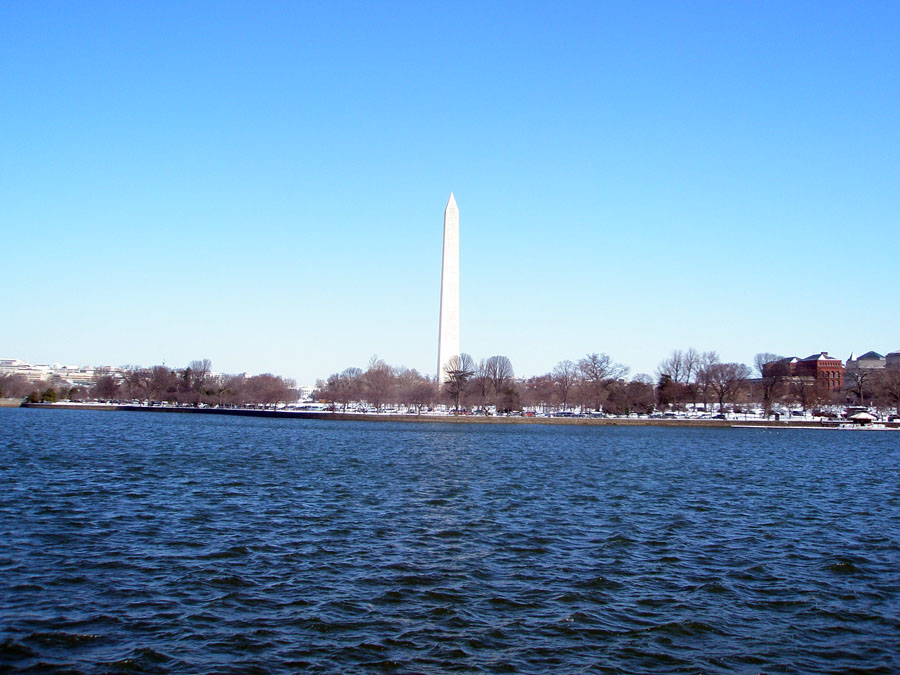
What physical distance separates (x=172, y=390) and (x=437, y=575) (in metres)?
113

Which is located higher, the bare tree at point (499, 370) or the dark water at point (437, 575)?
the bare tree at point (499, 370)

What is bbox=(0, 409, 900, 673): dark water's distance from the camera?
8.48 m

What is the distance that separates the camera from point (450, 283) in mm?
78750

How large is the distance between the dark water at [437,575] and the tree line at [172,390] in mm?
89694

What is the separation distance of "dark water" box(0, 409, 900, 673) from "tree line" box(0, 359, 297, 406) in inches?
3531

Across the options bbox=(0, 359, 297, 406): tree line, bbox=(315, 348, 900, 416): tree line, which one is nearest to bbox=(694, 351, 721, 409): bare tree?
bbox=(315, 348, 900, 416): tree line

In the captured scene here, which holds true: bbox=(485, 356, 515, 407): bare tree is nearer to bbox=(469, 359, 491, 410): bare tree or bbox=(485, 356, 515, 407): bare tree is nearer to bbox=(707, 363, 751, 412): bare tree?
bbox=(469, 359, 491, 410): bare tree

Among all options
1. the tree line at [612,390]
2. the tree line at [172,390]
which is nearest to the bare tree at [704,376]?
the tree line at [612,390]

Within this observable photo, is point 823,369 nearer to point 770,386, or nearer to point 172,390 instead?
point 770,386

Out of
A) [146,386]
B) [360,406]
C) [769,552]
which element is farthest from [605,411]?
[769,552]

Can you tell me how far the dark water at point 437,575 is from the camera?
8484 millimetres

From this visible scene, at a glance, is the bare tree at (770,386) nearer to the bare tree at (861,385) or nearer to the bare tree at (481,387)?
the bare tree at (861,385)

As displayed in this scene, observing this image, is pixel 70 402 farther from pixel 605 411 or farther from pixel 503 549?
pixel 503 549

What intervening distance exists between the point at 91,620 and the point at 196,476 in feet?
50.6
